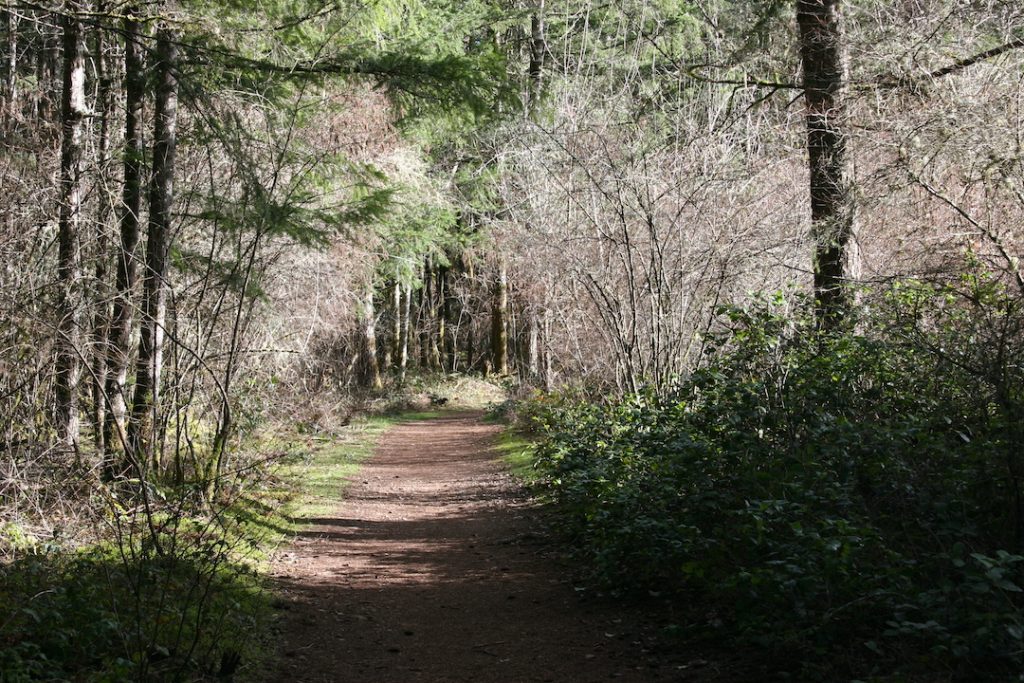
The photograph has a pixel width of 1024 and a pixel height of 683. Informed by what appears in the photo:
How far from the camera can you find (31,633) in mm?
5395

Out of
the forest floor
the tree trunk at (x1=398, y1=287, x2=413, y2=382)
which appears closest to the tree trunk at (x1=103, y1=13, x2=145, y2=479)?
the forest floor

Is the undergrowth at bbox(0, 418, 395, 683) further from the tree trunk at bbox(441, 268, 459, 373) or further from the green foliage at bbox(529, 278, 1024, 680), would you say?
the tree trunk at bbox(441, 268, 459, 373)

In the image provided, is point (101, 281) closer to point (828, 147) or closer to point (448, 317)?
point (828, 147)

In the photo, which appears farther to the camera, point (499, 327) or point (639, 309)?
point (499, 327)

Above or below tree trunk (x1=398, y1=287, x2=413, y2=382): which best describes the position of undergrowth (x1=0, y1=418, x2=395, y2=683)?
below

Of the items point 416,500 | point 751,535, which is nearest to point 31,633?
point 751,535

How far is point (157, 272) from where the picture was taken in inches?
367

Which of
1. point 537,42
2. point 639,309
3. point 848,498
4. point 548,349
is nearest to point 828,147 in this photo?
point 639,309

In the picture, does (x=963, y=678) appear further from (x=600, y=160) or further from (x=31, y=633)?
(x=600, y=160)

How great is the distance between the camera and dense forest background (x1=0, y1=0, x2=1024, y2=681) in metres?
5.17

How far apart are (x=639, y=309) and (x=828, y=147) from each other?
11.5 feet

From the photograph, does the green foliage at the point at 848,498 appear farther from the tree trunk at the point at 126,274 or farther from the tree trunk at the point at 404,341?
the tree trunk at the point at 404,341

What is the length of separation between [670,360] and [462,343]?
33532 millimetres

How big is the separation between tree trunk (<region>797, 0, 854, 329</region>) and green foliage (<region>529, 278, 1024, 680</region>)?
1480mm
